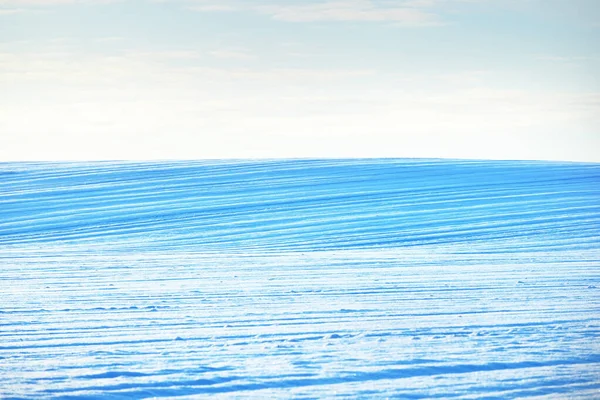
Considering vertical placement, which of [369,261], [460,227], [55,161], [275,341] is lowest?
[55,161]

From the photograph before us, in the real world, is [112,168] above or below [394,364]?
below

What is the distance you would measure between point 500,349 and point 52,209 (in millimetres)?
19456

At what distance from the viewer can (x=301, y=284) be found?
12.9 m

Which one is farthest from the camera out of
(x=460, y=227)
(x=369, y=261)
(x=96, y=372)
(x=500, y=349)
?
(x=460, y=227)

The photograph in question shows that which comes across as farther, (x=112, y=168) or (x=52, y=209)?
(x=112, y=168)

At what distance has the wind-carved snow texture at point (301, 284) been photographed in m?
6.88

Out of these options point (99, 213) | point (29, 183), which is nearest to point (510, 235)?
point (99, 213)

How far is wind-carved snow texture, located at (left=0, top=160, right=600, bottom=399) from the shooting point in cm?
688

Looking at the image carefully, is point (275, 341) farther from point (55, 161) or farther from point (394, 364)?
point (55, 161)

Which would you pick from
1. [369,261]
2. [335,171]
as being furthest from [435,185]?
[369,261]

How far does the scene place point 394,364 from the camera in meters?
7.24

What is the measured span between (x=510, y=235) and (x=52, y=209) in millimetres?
12907

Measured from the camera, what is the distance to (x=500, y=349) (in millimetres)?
7738

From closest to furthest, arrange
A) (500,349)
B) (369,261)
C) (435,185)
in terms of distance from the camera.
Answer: (500,349) < (369,261) < (435,185)
